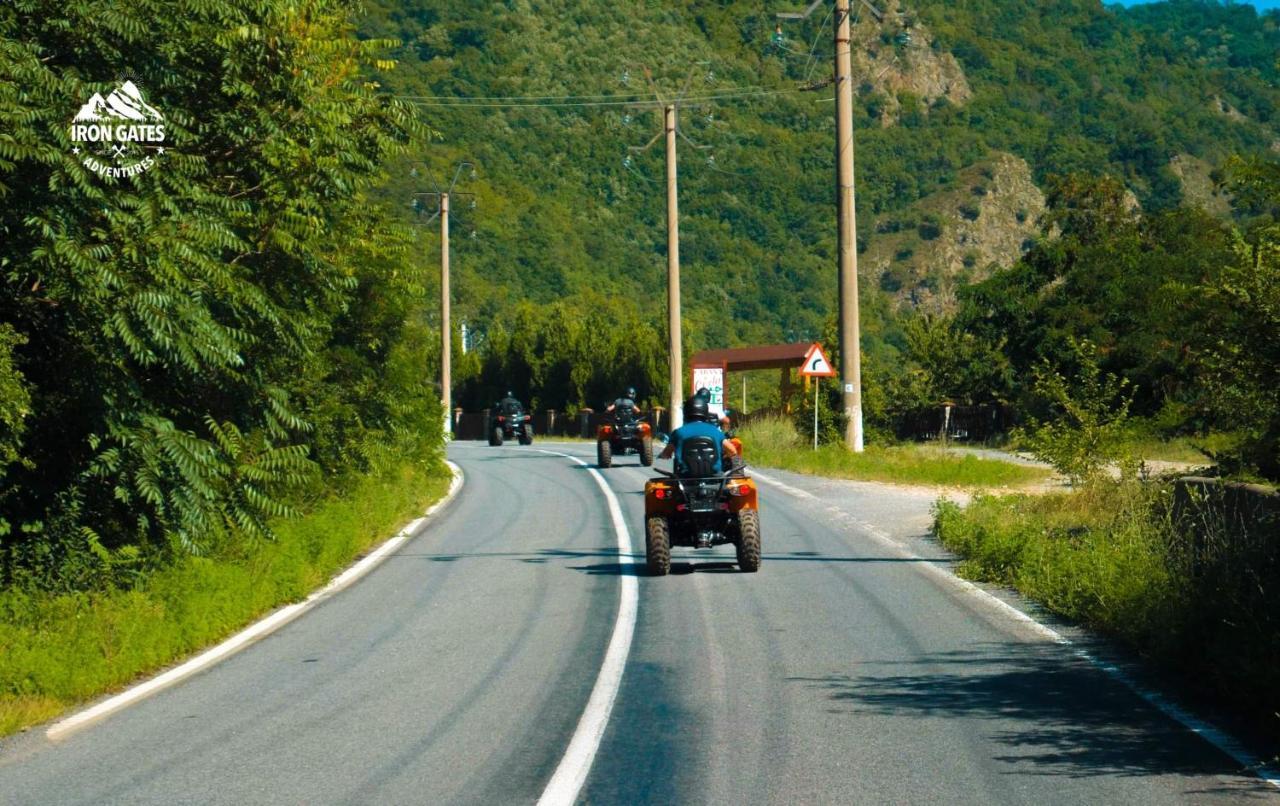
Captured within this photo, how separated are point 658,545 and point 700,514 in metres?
0.61

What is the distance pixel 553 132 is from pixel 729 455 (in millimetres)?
119584

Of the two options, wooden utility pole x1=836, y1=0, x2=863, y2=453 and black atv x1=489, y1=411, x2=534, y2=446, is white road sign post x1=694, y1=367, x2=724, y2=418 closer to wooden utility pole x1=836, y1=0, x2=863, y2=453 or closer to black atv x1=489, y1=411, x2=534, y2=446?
wooden utility pole x1=836, y1=0, x2=863, y2=453

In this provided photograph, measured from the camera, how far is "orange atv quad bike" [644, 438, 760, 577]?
16.5m

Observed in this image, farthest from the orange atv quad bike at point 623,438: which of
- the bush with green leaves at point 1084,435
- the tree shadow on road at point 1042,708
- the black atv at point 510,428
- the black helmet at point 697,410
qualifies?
the tree shadow on road at point 1042,708

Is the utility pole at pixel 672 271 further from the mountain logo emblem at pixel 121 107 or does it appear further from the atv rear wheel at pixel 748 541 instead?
the mountain logo emblem at pixel 121 107

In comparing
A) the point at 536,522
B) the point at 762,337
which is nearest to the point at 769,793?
the point at 536,522

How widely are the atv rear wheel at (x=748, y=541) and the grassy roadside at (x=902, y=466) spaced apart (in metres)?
12.6

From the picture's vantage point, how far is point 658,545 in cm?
1642

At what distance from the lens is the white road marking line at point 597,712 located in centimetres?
766

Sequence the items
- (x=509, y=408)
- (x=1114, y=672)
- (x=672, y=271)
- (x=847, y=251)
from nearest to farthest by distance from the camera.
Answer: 1. (x=1114, y=672)
2. (x=847, y=251)
3. (x=672, y=271)
4. (x=509, y=408)

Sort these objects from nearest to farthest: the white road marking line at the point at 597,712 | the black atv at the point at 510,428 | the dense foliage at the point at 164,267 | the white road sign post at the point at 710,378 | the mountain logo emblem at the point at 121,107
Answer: the white road marking line at the point at 597,712, the dense foliage at the point at 164,267, the mountain logo emblem at the point at 121,107, the white road sign post at the point at 710,378, the black atv at the point at 510,428

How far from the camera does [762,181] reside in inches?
5566

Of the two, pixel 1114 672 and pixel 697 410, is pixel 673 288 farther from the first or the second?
pixel 1114 672

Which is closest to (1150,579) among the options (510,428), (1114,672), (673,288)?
(1114,672)
